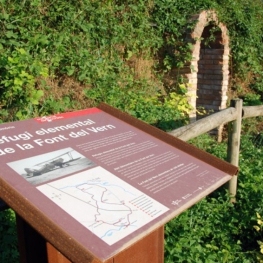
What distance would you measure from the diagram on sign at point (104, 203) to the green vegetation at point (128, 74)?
1272 millimetres

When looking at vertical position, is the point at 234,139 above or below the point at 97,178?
below

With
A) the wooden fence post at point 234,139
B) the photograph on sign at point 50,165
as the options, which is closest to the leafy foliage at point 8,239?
the photograph on sign at point 50,165

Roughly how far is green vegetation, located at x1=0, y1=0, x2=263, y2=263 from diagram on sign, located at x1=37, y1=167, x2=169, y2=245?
1272 mm

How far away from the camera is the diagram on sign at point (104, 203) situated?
115 centimetres

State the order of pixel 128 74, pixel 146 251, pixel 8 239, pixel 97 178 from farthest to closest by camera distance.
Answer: pixel 128 74, pixel 8 239, pixel 146 251, pixel 97 178

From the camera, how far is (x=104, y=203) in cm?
126

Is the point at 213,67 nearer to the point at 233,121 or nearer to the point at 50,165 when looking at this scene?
the point at 233,121

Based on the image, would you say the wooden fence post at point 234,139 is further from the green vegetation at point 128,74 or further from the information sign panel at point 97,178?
the information sign panel at point 97,178

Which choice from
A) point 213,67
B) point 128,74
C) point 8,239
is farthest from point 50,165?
point 213,67

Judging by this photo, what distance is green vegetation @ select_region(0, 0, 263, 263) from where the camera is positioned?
2930 millimetres

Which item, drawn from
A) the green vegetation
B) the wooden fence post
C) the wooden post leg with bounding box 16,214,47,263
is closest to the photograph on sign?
the wooden post leg with bounding box 16,214,47,263

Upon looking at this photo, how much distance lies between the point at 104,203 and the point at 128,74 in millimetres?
4177

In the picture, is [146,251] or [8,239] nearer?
[146,251]

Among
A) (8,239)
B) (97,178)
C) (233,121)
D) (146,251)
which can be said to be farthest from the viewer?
(233,121)
